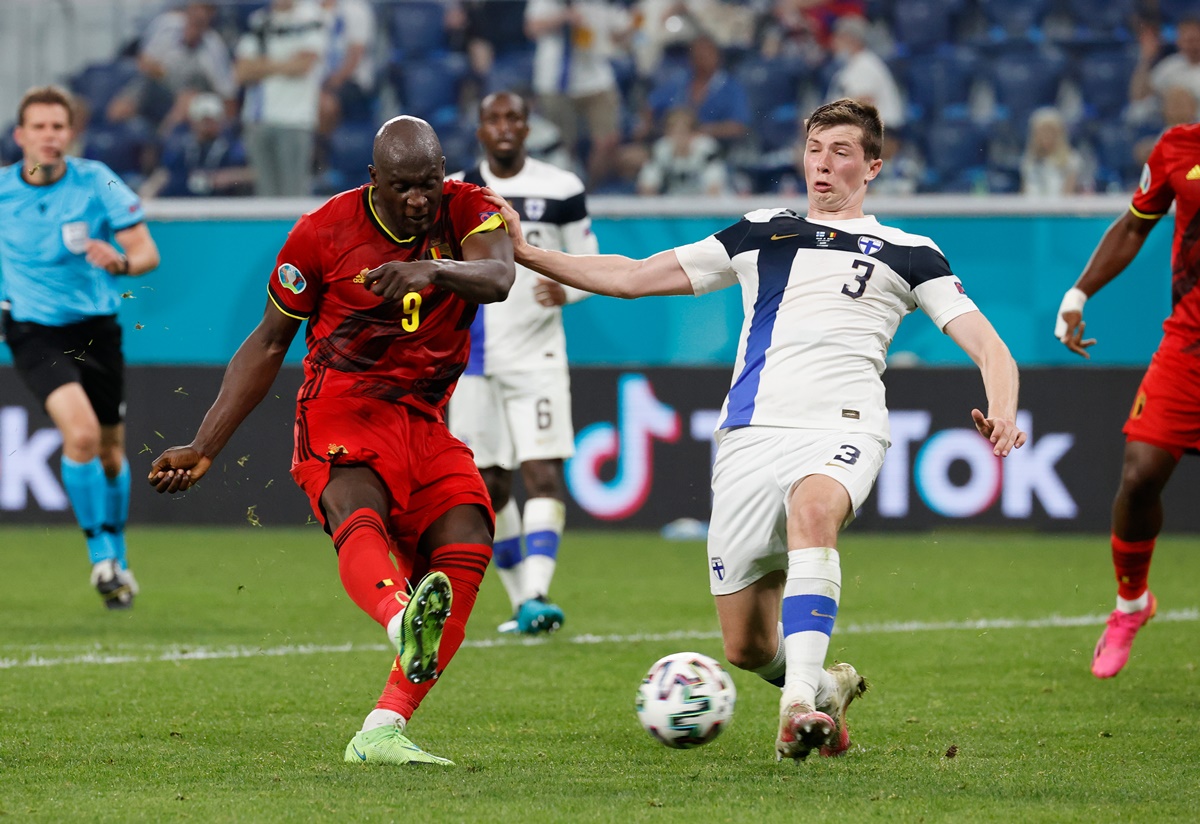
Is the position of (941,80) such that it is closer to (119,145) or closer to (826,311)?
(119,145)

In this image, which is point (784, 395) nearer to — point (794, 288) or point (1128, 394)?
point (794, 288)

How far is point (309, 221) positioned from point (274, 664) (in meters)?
2.58

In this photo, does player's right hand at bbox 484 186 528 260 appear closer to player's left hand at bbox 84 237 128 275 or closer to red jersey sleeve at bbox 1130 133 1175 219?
red jersey sleeve at bbox 1130 133 1175 219

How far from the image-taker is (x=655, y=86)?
49.0 feet

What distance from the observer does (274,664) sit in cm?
718

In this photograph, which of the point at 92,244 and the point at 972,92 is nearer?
the point at 92,244

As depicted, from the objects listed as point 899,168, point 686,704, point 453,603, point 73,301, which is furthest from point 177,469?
point 899,168

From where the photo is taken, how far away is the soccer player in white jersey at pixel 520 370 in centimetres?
863

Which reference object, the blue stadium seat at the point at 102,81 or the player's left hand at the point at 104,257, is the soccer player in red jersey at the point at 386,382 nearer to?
the player's left hand at the point at 104,257

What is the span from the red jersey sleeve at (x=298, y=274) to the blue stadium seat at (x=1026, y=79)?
34.2ft

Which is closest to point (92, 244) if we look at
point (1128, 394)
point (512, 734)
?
point (512, 734)

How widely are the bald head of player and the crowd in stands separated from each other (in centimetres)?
921

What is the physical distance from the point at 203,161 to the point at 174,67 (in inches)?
45.0

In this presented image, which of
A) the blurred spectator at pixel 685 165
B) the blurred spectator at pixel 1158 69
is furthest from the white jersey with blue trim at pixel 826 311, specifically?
the blurred spectator at pixel 1158 69
